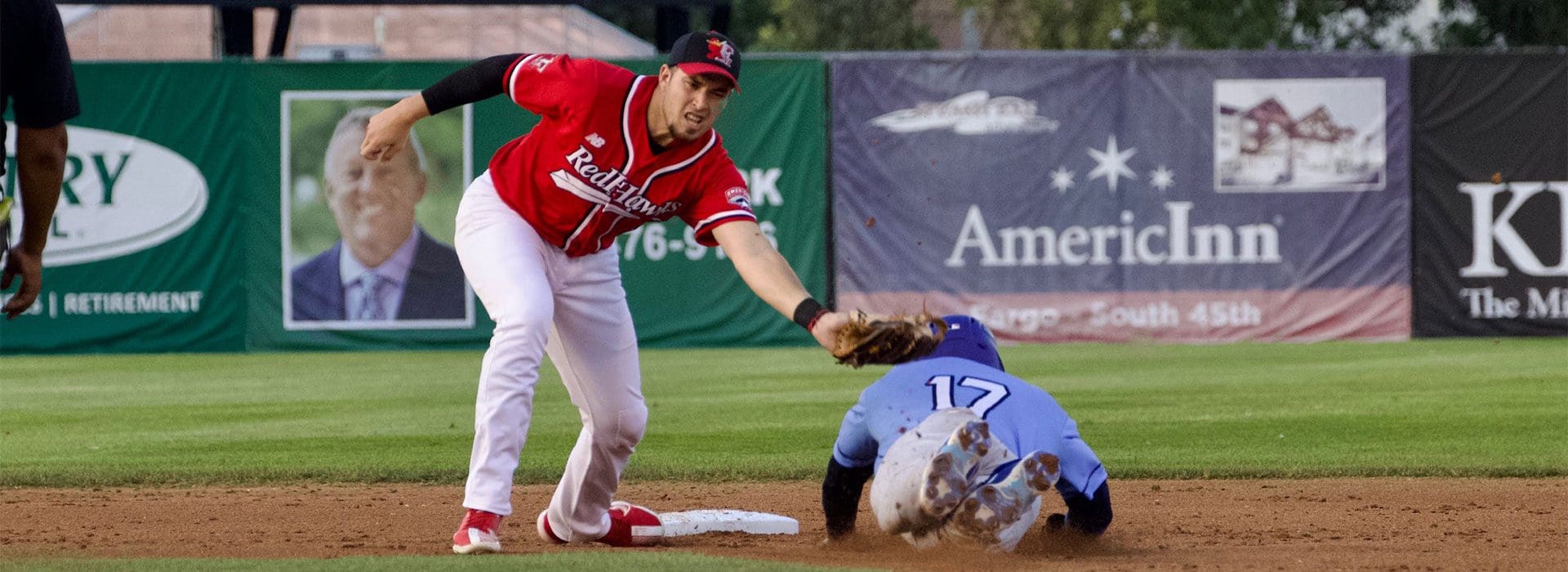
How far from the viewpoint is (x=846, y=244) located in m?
15.9

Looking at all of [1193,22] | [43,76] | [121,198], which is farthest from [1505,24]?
[43,76]

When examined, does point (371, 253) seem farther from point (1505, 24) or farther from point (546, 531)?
point (1505, 24)

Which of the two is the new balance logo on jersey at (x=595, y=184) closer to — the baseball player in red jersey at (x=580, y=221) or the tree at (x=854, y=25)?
the baseball player in red jersey at (x=580, y=221)

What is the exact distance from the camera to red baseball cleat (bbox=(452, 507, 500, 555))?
4.74 metres

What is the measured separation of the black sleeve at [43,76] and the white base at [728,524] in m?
2.52

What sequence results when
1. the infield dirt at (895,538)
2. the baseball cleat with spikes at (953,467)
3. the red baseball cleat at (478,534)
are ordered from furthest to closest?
the infield dirt at (895,538), the red baseball cleat at (478,534), the baseball cleat with spikes at (953,467)

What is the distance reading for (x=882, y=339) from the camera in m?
4.27

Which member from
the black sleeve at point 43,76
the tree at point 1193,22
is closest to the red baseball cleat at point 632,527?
the black sleeve at point 43,76

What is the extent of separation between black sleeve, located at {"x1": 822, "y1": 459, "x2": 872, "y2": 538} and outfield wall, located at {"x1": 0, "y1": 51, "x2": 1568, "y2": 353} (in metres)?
10.5

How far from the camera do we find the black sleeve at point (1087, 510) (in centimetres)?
489

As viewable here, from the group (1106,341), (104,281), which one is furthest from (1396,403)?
(104,281)

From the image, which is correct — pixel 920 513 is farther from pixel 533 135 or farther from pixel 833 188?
pixel 833 188

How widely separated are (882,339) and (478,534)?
51.4 inches

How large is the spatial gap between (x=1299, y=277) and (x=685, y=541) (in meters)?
11.7
